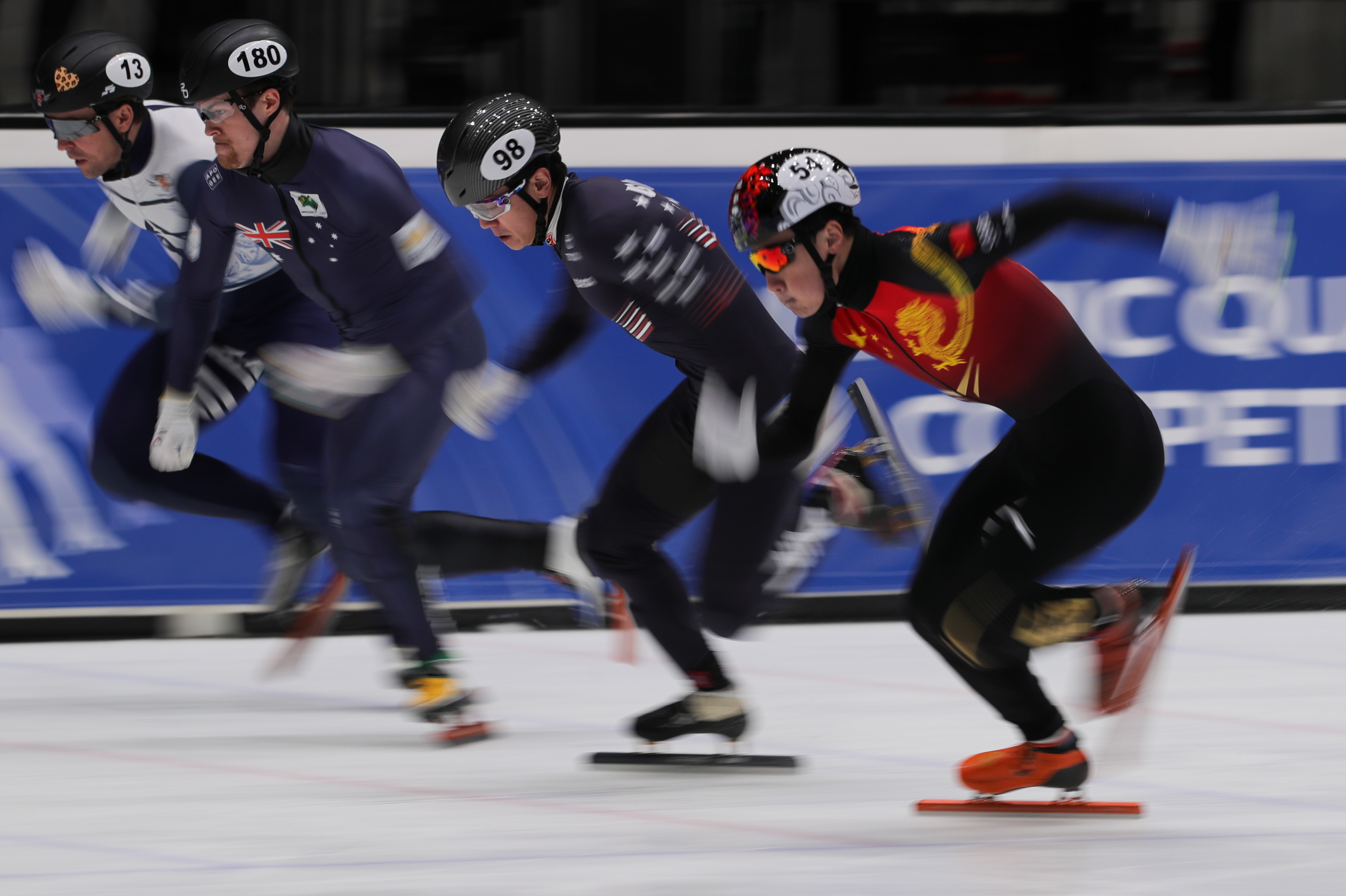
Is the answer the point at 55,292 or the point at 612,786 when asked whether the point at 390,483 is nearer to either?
the point at 612,786

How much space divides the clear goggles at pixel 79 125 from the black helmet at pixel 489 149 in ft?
4.18

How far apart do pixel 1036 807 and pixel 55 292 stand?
3221mm

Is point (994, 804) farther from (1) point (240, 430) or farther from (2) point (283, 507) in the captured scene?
(1) point (240, 430)

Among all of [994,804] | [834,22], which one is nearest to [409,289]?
[994,804]

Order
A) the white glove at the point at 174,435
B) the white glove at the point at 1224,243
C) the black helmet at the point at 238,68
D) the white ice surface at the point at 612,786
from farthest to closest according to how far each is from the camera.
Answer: the white glove at the point at 174,435 → the black helmet at the point at 238,68 → the white glove at the point at 1224,243 → the white ice surface at the point at 612,786

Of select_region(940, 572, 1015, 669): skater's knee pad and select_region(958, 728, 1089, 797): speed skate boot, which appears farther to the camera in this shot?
select_region(958, 728, 1089, 797): speed skate boot

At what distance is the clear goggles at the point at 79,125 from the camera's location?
12.6 feet

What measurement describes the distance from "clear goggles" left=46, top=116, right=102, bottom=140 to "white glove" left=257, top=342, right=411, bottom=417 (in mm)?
858

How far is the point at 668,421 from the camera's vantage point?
3217 millimetres

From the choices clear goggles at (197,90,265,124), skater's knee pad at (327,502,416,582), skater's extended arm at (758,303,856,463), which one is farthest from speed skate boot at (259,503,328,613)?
skater's extended arm at (758,303,856,463)

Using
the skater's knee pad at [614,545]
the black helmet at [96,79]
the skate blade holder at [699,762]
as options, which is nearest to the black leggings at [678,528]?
the skater's knee pad at [614,545]

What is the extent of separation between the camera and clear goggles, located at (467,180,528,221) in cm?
307

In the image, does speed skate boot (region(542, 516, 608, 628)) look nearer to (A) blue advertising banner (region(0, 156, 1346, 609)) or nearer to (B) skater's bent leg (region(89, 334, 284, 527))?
(B) skater's bent leg (region(89, 334, 284, 527))

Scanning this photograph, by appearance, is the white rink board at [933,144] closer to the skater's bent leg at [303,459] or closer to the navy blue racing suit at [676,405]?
the skater's bent leg at [303,459]
